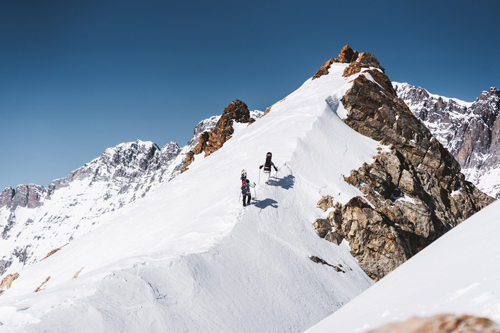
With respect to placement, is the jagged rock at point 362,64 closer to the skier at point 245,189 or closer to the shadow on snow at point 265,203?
the shadow on snow at point 265,203

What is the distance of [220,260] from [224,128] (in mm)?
51824

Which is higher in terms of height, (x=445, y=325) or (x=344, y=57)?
(x=344, y=57)

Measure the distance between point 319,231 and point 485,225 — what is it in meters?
11.9

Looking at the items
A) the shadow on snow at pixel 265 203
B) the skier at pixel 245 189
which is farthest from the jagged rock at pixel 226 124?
the skier at pixel 245 189

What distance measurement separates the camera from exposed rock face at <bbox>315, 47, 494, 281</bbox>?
16.9 m

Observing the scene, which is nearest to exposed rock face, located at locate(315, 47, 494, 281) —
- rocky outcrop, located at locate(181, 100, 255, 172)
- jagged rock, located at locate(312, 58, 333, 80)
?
jagged rock, located at locate(312, 58, 333, 80)

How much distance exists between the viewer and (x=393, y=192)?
22172mm

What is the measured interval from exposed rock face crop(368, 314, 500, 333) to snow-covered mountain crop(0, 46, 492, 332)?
737cm

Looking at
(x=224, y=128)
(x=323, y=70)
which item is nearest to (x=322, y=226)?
(x=323, y=70)

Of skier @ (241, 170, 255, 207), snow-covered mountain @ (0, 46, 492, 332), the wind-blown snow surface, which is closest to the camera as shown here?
the wind-blown snow surface

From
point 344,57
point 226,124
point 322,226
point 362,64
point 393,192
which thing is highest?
point 226,124

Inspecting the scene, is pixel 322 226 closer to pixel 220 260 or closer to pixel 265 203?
pixel 265 203

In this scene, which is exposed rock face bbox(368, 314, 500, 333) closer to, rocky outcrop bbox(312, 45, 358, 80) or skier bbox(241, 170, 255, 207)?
skier bbox(241, 170, 255, 207)

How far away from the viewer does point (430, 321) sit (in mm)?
3139
